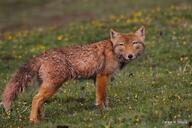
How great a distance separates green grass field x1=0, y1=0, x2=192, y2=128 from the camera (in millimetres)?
14133

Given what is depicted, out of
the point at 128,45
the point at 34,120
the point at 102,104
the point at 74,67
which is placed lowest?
the point at 34,120

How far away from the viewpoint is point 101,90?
1545 centimetres

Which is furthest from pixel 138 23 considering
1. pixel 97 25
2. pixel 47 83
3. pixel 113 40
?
pixel 47 83

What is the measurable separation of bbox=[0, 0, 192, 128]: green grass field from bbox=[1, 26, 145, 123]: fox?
32 cm

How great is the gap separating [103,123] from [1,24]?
28.6 metres

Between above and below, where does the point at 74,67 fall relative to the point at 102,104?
above

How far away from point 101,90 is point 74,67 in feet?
3.10

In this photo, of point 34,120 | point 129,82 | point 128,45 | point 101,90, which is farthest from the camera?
point 129,82

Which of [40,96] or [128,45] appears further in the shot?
[128,45]

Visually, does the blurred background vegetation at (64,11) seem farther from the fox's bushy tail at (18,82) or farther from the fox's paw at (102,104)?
the fox's bushy tail at (18,82)

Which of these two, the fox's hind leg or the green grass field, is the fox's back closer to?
the fox's hind leg

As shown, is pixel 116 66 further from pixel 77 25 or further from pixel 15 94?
pixel 77 25

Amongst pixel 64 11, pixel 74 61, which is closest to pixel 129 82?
pixel 74 61

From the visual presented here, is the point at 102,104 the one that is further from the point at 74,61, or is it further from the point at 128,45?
the point at 128,45
